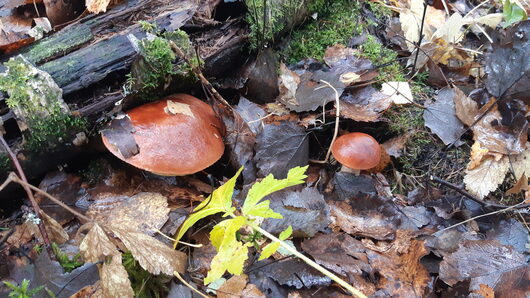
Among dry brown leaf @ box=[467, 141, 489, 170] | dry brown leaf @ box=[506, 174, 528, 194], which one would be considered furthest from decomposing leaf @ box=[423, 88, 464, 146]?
dry brown leaf @ box=[506, 174, 528, 194]

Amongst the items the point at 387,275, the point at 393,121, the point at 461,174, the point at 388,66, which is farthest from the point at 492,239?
the point at 388,66

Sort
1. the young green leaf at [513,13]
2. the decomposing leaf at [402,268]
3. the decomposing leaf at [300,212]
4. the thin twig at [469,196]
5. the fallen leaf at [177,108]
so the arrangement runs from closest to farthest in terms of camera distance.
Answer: the decomposing leaf at [402,268], the decomposing leaf at [300,212], the thin twig at [469,196], the fallen leaf at [177,108], the young green leaf at [513,13]

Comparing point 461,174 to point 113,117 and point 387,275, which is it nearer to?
point 387,275

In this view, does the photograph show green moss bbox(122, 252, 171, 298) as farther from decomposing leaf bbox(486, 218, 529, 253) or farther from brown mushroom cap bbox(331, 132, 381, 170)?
decomposing leaf bbox(486, 218, 529, 253)

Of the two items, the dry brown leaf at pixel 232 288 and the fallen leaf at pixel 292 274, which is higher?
the dry brown leaf at pixel 232 288

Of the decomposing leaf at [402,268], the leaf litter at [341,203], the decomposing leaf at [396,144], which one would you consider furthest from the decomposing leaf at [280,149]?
the decomposing leaf at [402,268]

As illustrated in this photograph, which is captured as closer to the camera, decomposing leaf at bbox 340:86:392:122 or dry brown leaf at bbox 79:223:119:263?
dry brown leaf at bbox 79:223:119:263

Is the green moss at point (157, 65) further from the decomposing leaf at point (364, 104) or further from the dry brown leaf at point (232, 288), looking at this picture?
the dry brown leaf at point (232, 288)

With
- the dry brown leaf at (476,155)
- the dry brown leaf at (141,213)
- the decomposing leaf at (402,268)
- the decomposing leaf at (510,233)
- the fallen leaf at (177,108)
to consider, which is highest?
the fallen leaf at (177,108)
